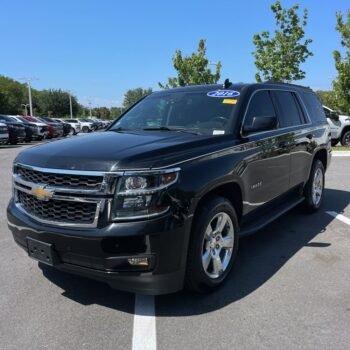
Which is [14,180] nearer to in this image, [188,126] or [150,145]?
[150,145]

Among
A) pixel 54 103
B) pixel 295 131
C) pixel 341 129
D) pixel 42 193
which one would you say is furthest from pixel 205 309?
pixel 54 103

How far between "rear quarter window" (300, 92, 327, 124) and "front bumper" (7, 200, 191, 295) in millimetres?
3968

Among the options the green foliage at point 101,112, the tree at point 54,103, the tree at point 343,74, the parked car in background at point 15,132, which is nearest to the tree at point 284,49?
the tree at point 343,74

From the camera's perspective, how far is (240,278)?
4.15m

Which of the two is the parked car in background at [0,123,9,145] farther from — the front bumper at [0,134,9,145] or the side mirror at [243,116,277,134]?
the side mirror at [243,116,277,134]

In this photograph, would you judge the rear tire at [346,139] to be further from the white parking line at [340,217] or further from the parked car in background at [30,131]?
the parked car in background at [30,131]

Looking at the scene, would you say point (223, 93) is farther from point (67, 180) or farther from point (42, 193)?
point (42, 193)

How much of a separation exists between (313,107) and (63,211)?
4.87 m

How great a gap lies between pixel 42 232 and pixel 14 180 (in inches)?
33.8

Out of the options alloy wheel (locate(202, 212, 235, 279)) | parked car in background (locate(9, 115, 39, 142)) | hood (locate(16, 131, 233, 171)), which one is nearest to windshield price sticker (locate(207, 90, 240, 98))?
hood (locate(16, 131, 233, 171))

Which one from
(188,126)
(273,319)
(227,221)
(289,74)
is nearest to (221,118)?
(188,126)

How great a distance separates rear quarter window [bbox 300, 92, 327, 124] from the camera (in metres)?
6.43

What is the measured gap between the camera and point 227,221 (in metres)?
3.96

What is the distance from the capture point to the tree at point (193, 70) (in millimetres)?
29703
